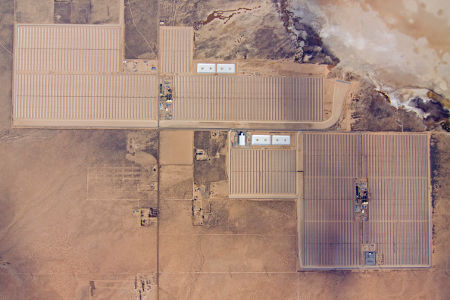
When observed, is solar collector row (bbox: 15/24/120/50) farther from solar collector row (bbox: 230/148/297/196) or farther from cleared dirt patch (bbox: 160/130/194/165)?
solar collector row (bbox: 230/148/297/196)

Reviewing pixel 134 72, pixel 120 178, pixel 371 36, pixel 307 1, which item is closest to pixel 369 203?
pixel 371 36

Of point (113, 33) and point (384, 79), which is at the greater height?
point (113, 33)

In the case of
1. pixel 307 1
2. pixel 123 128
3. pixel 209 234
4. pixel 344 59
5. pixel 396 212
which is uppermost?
pixel 307 1

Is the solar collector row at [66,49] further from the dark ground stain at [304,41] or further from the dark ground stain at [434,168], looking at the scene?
the dark ground stain at [434,168]

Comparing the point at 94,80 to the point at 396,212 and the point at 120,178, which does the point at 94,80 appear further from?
the point at 396,212

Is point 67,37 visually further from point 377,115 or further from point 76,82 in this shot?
point 377,115

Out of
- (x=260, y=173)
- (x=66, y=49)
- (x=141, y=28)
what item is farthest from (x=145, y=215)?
(x=141, y=28)
